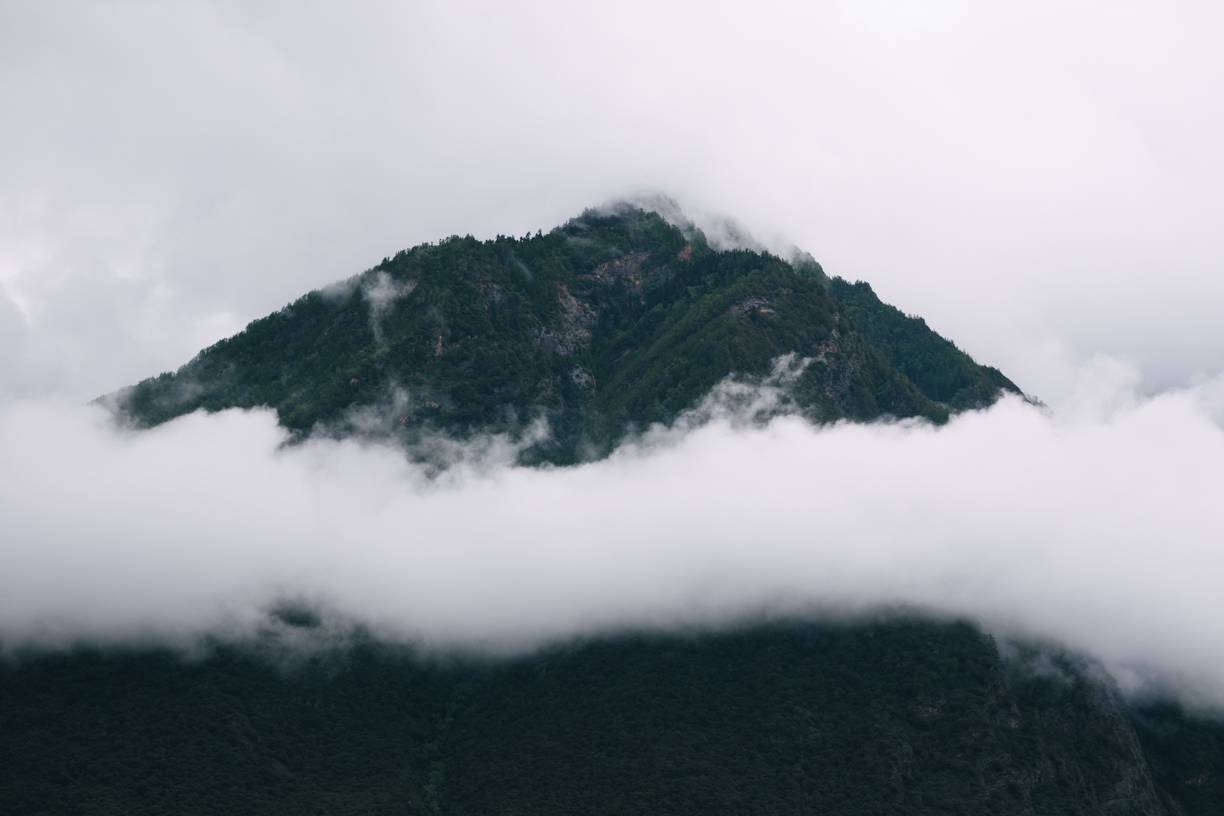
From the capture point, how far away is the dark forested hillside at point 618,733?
158 metres

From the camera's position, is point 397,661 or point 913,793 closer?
point 913,793

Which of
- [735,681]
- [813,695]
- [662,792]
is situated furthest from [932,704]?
[662,792]

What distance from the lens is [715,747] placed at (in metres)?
169

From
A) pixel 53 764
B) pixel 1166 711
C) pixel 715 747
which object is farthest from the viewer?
pixel 1166 711

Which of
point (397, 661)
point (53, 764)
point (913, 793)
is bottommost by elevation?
point (913, 793)

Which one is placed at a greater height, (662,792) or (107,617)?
(107,617)

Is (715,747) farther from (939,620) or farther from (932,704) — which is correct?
(939,620)

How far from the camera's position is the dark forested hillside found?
158500mm

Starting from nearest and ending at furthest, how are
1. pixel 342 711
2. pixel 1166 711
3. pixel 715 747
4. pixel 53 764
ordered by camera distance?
pixel 53 764, pixel 715 747, pixel 342 711, pixel 1166 711

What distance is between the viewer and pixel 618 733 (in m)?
173

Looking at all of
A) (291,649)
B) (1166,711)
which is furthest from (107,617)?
(1166,711)

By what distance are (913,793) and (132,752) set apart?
102435 millimetres

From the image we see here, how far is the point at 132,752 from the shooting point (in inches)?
6344

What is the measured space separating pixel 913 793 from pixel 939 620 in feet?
116
